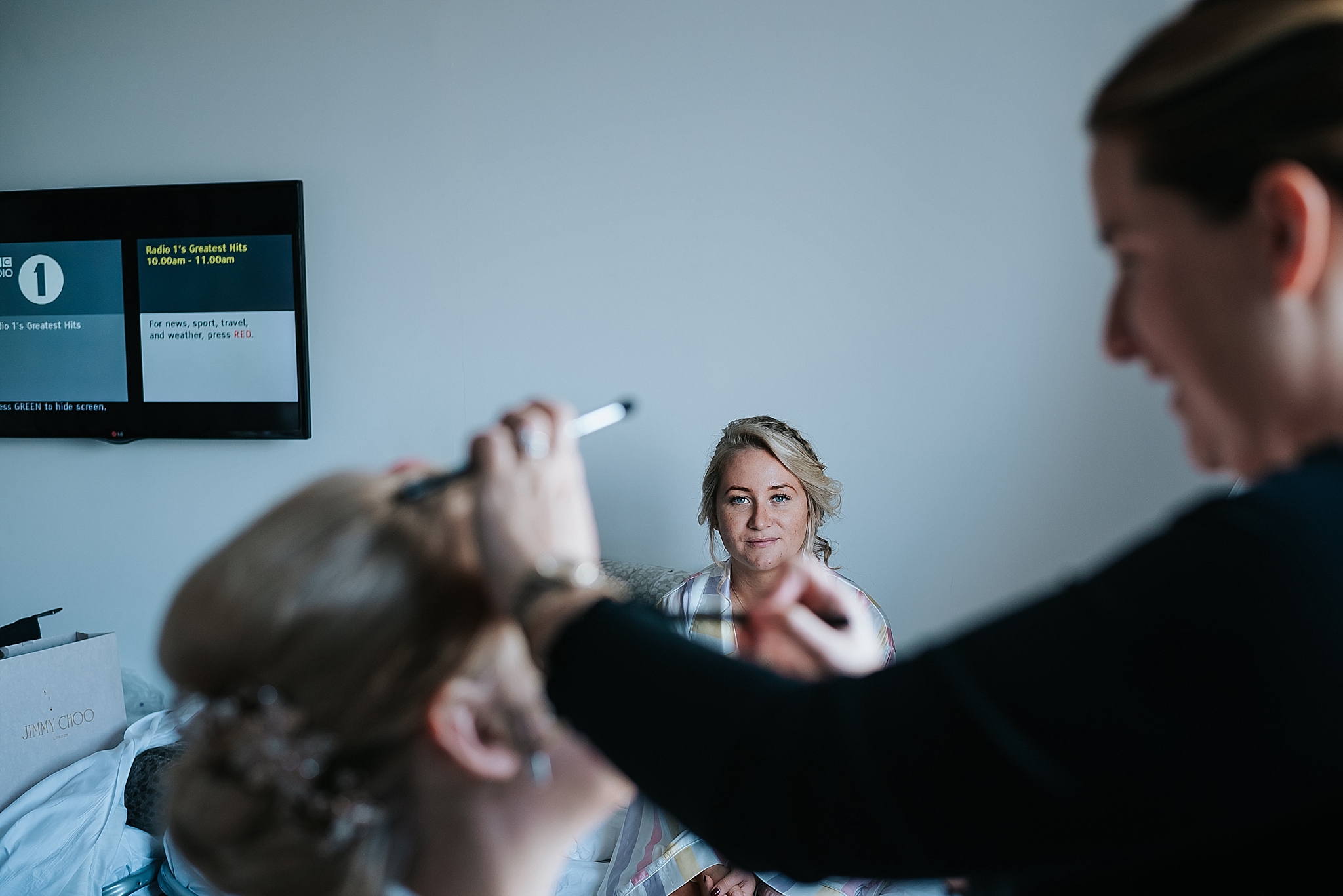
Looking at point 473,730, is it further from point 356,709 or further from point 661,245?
point 661,245

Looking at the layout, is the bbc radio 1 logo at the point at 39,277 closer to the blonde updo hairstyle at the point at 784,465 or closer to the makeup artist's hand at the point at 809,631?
the blonde updo hairstyle at the point at 784,465

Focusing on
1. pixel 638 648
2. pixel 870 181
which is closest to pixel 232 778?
pixel 638 648

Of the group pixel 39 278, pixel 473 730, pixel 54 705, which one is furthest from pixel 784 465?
pixel 39 278

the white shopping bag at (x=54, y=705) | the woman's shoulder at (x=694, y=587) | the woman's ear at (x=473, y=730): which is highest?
the woman's ear at (x=473, y=730)

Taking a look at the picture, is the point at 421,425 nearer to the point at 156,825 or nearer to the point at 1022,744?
the point at 156,825

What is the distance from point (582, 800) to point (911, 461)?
5.52ft

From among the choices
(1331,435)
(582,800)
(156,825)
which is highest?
(1331,435)

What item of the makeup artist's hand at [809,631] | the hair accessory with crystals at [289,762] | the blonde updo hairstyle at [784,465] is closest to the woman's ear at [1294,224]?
the makeup artist's hand at [809,631]

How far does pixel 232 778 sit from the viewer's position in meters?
0.71

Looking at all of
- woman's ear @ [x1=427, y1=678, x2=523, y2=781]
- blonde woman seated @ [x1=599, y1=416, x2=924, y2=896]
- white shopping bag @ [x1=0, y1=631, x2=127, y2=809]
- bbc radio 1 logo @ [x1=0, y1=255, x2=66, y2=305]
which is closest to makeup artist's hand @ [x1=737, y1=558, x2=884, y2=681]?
woman's ear @ [x1=427, y1=678, x2=523, y2=781]

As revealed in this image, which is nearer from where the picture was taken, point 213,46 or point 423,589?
point 423,589

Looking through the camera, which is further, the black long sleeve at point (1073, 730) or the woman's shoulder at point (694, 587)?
the woman's shoulder at point (694, 587)

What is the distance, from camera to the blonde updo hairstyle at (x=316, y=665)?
679 millimetres

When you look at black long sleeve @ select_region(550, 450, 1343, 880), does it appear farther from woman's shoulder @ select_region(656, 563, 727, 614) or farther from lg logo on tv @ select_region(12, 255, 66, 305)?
lg logo on tv @ select_region(12, 255, 66, 305)
